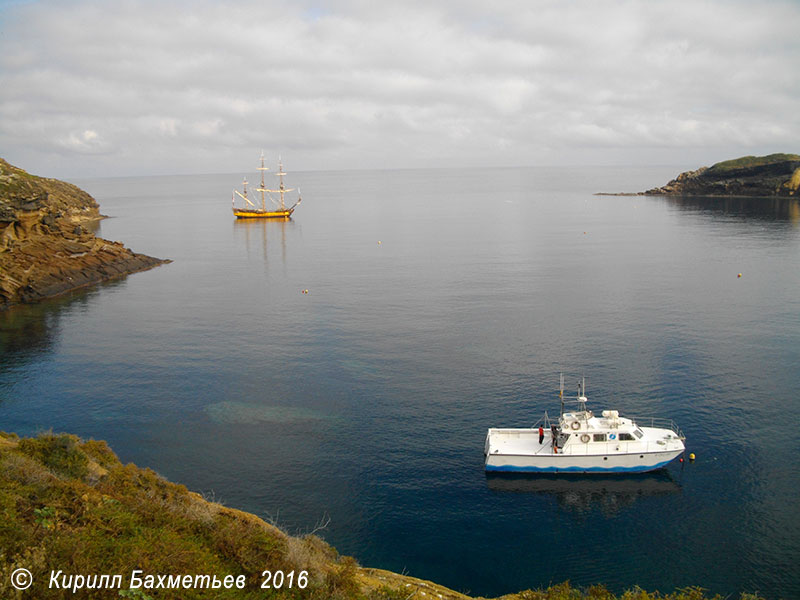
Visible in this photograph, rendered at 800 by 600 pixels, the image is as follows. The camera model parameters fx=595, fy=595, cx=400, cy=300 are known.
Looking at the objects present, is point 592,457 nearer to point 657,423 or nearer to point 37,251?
point 657,423

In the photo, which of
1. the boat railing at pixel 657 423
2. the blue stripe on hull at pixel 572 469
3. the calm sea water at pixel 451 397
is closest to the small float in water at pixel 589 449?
the blue stripe on hull at pixel 572 469

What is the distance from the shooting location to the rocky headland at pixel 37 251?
324 feet

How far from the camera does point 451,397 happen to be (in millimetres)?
56719

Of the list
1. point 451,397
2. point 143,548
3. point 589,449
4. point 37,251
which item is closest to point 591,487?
point 589,449

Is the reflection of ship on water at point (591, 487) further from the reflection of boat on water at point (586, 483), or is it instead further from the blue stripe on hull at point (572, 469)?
the blue stripe on hull at point (572, 469)

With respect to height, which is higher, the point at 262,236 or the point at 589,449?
the point at 262,236

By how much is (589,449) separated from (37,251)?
102885 mm

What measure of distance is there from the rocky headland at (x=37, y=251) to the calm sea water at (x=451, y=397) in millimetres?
6502

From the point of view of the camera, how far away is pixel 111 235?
584 ft

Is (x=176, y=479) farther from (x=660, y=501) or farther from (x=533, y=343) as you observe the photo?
(x=533, y=343)

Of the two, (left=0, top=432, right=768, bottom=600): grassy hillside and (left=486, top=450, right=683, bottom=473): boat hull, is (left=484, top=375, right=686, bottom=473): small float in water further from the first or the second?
(left=0, top=432, right=768, bottom=600): grassy hillside

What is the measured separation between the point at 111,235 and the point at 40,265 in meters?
77.1

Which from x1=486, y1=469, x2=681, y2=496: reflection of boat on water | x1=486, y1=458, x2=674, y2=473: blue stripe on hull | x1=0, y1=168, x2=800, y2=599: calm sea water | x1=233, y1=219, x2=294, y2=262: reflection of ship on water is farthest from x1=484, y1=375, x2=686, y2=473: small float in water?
x1=233, y1=219, x2=294, y2=262: reflection of ship on water

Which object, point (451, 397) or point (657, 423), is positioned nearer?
point (657, 423)
